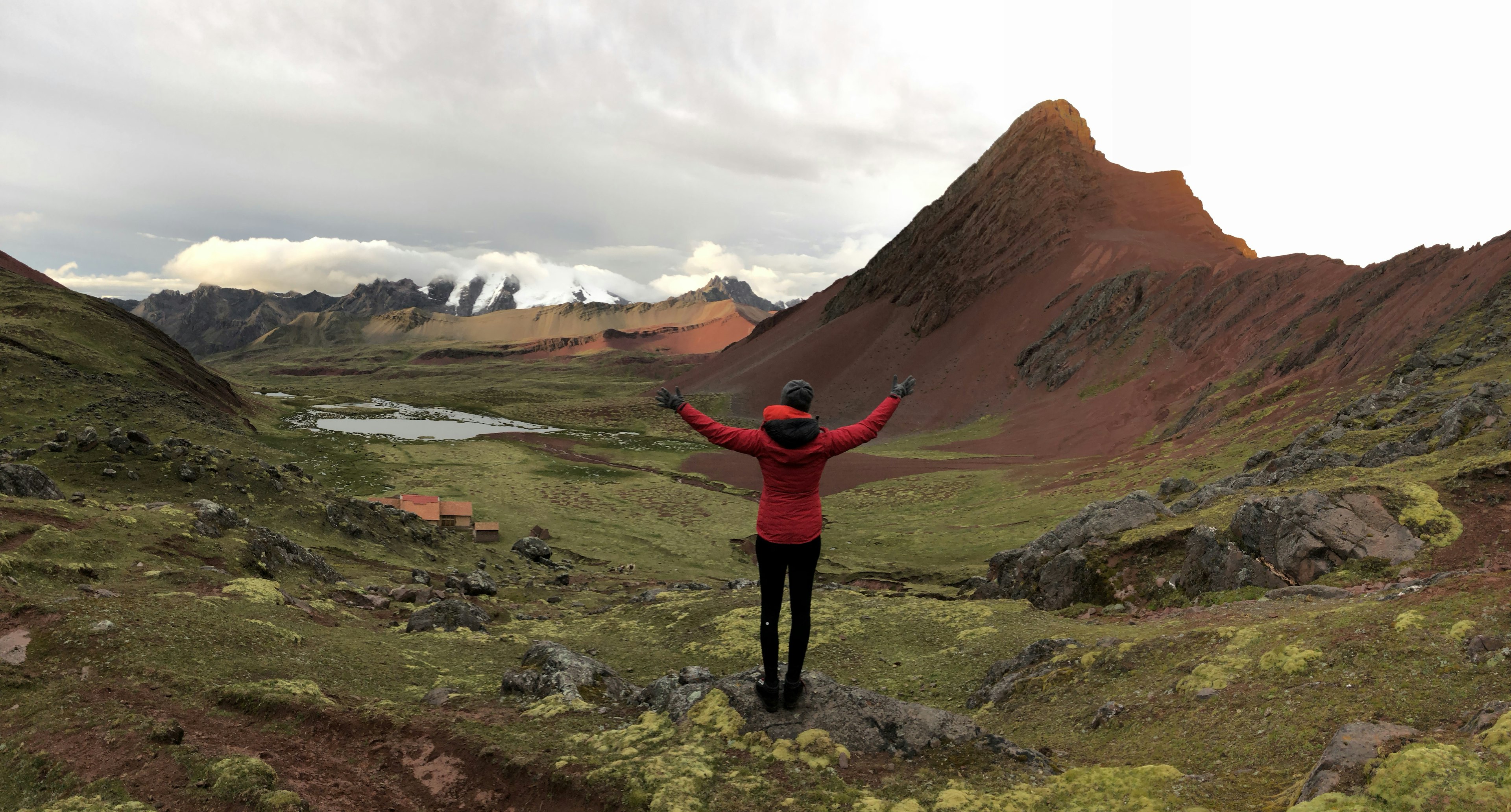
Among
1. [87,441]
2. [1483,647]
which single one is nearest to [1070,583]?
[1483,647]

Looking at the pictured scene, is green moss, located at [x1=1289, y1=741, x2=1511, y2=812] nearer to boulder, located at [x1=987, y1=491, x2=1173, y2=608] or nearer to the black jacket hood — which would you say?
the black jacket hood

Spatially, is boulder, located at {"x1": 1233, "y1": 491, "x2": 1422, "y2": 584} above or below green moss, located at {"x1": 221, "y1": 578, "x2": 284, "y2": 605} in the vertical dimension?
above

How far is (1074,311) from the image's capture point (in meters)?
86.1

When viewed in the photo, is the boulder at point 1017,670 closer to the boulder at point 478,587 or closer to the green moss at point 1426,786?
the green moss at point 1426,786

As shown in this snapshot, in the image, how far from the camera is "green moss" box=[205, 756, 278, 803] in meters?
6.13

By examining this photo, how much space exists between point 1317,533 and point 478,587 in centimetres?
1966

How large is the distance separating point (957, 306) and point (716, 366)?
6439cm

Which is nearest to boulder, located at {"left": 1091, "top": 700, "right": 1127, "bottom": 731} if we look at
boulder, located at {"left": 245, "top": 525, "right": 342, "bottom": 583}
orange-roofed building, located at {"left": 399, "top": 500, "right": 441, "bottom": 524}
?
boulder, located at {"left": 245, "top": 525, "right": 342, "bottom": 583}

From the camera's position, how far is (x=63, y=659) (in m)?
8.28

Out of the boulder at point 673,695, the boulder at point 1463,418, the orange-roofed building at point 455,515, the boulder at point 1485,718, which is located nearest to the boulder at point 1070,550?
the boulder at point 1463,418

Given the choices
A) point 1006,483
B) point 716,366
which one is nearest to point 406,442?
point 1006,483

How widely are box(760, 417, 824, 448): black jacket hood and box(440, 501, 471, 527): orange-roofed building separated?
26.0 metres

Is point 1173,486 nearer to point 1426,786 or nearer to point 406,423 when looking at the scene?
point 1426,786

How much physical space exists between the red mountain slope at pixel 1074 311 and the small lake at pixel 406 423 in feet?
139
